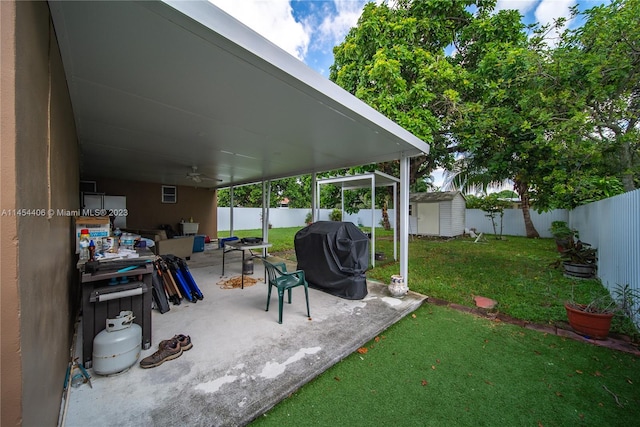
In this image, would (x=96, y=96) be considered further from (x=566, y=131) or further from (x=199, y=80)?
(x=566, y=131)

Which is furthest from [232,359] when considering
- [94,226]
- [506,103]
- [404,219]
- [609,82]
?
[506,103]

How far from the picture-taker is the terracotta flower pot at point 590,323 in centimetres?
279

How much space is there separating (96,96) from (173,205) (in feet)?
27.2

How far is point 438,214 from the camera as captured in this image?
11695 mm

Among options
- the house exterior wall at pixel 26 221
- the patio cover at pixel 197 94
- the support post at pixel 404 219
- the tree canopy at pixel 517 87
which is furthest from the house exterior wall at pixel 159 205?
the support post at pixel 404 219

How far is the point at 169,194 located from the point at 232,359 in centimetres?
950

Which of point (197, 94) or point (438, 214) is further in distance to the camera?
point (438, 214)

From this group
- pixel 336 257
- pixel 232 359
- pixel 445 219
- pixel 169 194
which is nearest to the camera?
pixel 232 359

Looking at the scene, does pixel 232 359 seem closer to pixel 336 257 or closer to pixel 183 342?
pixel 183 342

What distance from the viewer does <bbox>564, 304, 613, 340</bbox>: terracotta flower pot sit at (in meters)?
2.79

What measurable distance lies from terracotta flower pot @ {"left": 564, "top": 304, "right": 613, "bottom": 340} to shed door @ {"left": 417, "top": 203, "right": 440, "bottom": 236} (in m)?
9.14

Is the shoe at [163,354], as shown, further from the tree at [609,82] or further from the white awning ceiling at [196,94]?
the tree at [609,82]

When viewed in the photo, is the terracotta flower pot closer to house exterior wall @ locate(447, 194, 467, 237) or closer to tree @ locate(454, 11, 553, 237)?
tree @ locate(454, 11, 553, 237)

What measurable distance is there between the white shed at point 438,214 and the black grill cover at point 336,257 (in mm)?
9061
